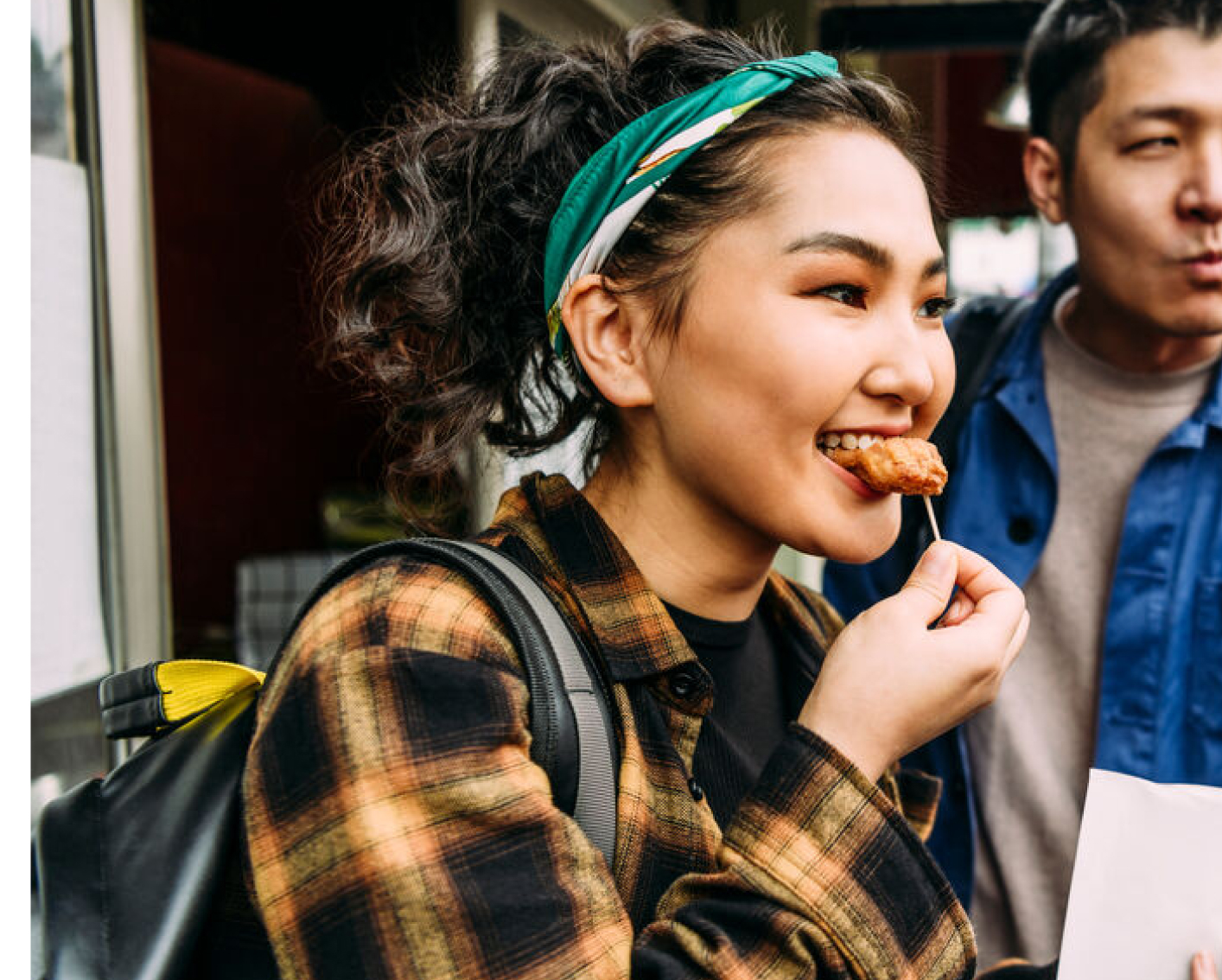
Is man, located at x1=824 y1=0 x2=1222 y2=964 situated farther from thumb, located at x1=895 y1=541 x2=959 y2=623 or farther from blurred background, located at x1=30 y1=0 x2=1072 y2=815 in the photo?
thumb, located at x1=895 y1=541 x2=959 y2=623

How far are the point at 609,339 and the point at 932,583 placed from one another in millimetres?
542

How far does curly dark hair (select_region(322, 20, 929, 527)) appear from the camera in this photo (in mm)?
1685

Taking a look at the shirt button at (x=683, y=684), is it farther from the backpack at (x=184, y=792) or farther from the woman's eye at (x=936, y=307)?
the woman's eye at (x=936, y=307)

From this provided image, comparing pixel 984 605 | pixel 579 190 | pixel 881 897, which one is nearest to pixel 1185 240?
pixel 984 605

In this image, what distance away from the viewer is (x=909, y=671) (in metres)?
1.35

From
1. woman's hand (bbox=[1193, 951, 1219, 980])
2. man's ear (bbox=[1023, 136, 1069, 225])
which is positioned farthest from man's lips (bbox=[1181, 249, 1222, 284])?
woman's hand (bbox=[1193, 951, 1219, 980])

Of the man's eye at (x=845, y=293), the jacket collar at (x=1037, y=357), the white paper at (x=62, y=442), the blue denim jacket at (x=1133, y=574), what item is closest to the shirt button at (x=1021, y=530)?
the blue denim jacket at (x=1133, y=574)

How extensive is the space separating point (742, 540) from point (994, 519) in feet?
3.23

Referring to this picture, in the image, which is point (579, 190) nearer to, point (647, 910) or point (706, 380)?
point (706, 380)

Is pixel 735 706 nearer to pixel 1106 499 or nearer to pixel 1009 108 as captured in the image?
pixel 1106 499

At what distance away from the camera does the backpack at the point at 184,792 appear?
119 cm

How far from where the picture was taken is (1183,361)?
2.38 m

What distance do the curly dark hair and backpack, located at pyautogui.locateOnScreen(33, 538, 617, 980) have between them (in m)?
0.51

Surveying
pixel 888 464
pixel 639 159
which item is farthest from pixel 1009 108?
pixel 888 464
